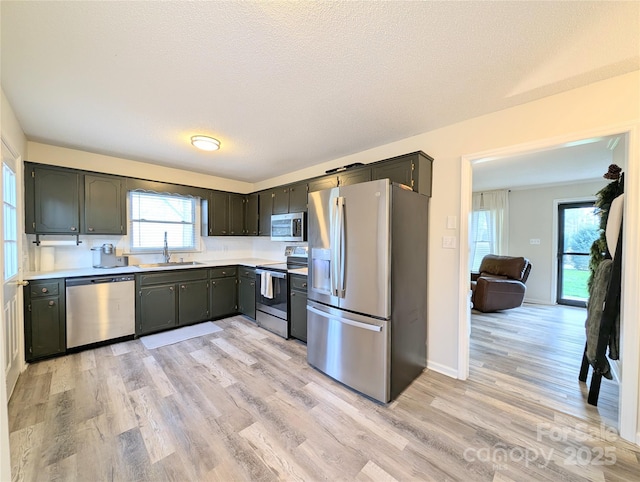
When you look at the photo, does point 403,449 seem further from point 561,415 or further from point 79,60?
point 79,60

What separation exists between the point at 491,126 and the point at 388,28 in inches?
59.6

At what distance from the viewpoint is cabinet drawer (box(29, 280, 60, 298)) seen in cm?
264

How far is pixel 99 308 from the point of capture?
3.03 metres

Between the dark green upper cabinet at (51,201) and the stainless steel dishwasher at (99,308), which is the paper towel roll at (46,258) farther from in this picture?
the stainless steel dishwasher at (99,308)

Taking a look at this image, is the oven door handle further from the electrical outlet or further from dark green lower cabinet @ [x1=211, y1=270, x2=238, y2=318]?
the electrical outlet

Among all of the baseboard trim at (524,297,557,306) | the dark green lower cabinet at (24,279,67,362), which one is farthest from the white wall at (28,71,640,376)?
the baseboard trim at (524,297,557,306)

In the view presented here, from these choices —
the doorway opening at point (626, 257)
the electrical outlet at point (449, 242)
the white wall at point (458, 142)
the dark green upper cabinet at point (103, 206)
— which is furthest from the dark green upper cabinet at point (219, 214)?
the doorway opening at point (626, 257)

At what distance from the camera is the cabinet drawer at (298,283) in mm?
3160

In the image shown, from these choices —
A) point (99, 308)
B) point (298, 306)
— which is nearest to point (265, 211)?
point (298, 306)

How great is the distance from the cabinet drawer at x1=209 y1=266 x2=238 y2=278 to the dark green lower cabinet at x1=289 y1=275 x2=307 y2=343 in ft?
4.75

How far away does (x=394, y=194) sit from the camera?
2111 millimetres

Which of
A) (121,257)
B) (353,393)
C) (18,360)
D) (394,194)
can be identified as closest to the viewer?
(394,194)

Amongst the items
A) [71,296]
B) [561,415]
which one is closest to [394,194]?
[561,415]

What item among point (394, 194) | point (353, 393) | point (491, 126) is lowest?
point (353, 393)
